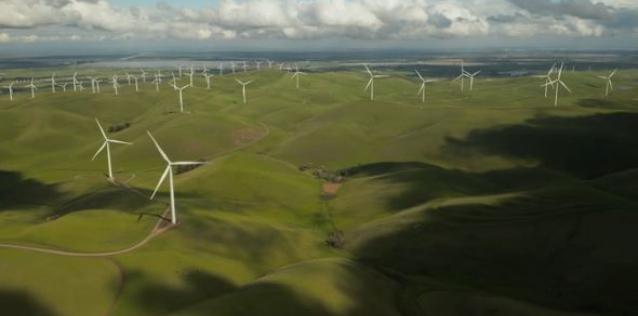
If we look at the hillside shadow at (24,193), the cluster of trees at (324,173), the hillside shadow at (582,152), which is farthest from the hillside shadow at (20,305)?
the hillside shadow at (582,152)

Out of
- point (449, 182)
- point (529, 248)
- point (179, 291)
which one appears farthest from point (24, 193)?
point (529, 248)

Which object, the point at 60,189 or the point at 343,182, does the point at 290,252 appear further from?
the point at 60,189

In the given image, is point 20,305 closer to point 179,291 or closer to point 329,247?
point 179,291

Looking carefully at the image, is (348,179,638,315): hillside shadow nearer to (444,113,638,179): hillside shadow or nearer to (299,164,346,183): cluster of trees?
(299,164,346,183): cluster of trees

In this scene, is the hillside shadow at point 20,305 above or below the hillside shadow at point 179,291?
above

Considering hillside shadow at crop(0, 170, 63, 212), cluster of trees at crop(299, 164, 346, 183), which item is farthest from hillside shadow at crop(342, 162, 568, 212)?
hillside shadow at crop(0, 170, 63, 212)

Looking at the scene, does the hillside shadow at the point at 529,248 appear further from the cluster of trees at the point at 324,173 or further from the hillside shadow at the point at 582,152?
the hillside shadow at the point at 582,152
